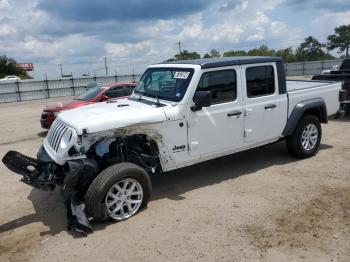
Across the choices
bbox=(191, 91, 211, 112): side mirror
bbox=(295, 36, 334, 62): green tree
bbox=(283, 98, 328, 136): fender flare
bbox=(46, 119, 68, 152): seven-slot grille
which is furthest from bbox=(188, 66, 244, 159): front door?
bbox=(295, 36, 334, 62): green tree

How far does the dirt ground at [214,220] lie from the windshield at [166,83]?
1502 millimetres

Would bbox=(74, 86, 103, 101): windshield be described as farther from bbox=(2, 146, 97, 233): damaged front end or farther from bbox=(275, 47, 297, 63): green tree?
bbox=(275, 47, 297, 63): green tree

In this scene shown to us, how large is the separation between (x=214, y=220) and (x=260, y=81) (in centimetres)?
276

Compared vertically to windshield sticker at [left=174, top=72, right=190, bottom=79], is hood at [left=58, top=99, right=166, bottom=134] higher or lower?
lower

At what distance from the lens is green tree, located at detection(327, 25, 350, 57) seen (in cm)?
7638

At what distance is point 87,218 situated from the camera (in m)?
4.75

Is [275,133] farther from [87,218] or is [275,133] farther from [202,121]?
[87,218]

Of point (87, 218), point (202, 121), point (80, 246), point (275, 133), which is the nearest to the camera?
point (80, 246)

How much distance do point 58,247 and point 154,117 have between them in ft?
6.78

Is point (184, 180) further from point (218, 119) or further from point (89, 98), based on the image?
point (89, 98)

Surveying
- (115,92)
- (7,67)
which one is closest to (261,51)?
(7,67)

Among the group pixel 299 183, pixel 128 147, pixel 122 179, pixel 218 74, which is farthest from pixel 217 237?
pixel 218 74

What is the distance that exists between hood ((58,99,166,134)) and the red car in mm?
5407

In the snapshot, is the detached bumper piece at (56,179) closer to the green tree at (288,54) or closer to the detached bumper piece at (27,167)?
the detached bumper piece at (27,167)
